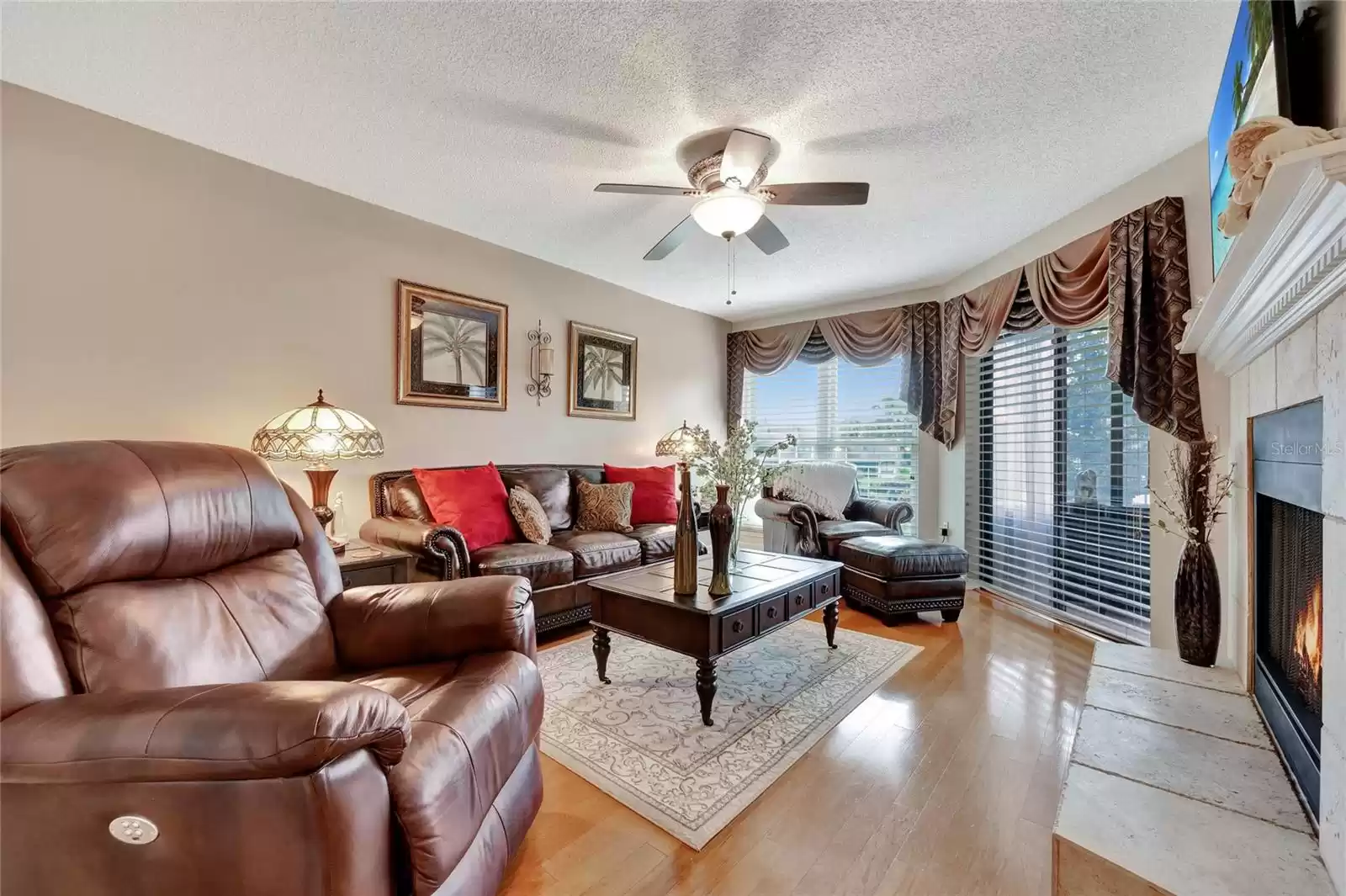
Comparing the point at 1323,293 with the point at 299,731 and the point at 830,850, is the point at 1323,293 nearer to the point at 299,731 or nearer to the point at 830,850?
the point at 830,850

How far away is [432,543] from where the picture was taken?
9.15ft

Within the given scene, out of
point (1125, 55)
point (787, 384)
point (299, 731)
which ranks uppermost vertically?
point (1125, 55)

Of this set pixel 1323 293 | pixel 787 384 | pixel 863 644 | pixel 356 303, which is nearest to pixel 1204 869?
pixel 1323 293

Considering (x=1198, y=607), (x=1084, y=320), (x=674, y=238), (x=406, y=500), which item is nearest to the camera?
(x=1198, y=607)

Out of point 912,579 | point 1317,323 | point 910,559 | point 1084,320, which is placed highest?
point 1084,320

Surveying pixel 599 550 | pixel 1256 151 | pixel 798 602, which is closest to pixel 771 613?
pixel 798 602

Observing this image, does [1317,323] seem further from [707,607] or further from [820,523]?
[820,523]

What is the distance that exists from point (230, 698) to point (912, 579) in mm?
3420

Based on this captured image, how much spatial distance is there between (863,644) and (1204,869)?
2.06 meters

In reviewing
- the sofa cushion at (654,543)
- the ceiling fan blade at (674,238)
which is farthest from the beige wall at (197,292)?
the ceiling fan blade at (674,238)

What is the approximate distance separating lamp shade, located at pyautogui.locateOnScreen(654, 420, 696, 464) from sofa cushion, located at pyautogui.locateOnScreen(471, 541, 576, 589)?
187 centimetres

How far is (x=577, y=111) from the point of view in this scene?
2.28 meters

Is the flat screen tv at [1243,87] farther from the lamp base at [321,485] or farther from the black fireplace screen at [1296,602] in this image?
the lamp base at [321,485]

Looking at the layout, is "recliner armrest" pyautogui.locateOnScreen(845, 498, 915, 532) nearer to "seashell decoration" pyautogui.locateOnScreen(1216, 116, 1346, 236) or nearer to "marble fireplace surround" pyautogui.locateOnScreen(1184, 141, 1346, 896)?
"marble fireplace surround" pyautogui.locateOnScreen(1184, 141, 1346, 896)
